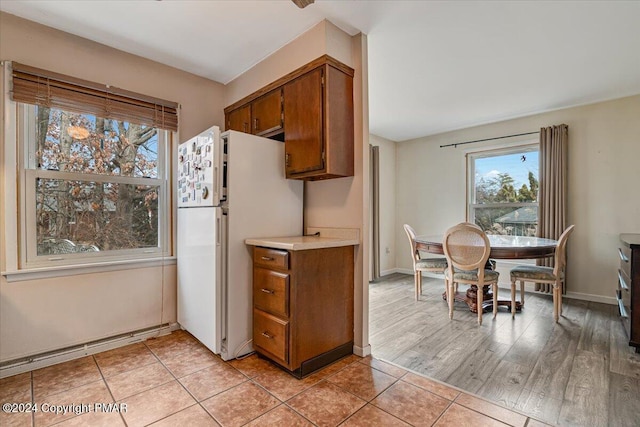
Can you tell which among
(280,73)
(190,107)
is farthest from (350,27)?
(190,107)

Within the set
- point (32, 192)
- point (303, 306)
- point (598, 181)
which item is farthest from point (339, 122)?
point (598, 181)

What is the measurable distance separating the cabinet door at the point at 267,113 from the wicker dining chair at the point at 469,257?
77.9 inches

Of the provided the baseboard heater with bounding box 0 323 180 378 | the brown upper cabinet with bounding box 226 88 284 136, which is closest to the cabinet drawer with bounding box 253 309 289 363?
the baseboard heater with bounding box 0 323 180 378

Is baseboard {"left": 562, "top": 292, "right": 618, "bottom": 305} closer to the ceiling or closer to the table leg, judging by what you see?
the table leg

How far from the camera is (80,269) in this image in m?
2.26

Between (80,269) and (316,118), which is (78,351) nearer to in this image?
(80,269)

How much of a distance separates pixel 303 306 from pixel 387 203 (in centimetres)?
378

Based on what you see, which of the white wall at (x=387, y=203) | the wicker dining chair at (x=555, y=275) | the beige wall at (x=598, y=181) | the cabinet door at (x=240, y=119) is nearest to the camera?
the cabinet door at (x=240, y=119)

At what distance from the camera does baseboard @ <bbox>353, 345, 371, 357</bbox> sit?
2.22 metres

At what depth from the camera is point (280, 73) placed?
2.49m

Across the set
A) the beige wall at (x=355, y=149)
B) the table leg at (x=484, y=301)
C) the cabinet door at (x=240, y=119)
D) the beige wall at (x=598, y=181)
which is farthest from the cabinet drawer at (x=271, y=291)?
the beige wall at (x=598, y=181)

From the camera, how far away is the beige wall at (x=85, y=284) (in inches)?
79.9

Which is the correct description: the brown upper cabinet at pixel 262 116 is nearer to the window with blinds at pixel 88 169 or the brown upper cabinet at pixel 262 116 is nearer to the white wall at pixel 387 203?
the window with blinds at pixel 88 169

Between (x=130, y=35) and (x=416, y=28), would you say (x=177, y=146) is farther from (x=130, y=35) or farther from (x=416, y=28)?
(x=416, y=28)
